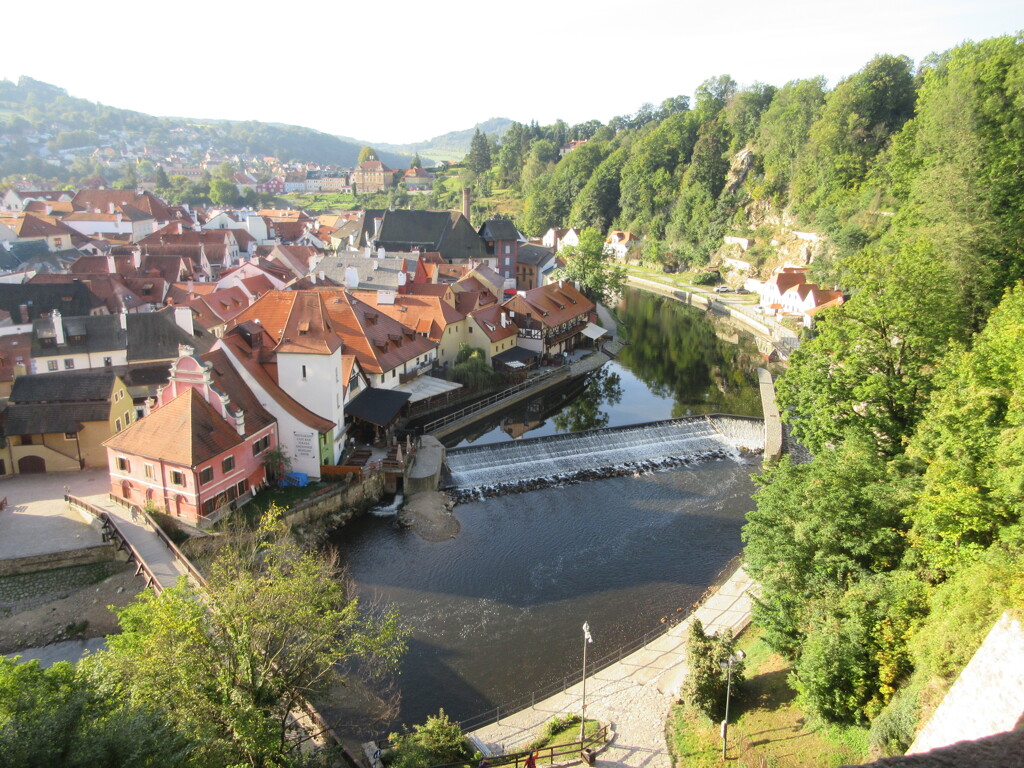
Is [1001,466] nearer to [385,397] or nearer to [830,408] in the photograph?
[830,408]

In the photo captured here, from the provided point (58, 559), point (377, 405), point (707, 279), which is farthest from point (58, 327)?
point (707, 279)

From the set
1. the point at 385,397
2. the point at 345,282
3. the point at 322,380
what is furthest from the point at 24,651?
the point at 345,282

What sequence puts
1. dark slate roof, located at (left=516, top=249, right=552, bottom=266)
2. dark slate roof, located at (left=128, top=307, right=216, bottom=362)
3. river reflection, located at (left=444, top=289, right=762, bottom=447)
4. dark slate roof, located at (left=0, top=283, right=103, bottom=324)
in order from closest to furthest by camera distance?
dark slate roof, located at (left=128, top=307, right=216, bottom=362)
river reflection, located at (left=444, top=289, right=762, bottom=447)
dark slate roof, located at (left=0, top=283, right=103, bottom=324)
dark slate roof, located at (left=516, top=249, right=552, bottom=266)

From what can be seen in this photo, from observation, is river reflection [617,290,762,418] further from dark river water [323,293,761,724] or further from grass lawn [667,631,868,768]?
grass lawn [667,631,868,768]

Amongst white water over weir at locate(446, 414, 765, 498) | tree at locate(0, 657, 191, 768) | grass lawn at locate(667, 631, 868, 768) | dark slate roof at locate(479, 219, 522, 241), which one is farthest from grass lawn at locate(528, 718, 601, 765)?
dark slate roof at locate(479, 219, 522, 241)

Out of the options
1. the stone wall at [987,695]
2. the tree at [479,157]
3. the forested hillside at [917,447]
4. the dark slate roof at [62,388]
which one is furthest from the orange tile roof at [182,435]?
the tree at [479,157]

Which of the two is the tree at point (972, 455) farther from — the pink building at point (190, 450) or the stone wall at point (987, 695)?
the pink building at point (190, 450)
